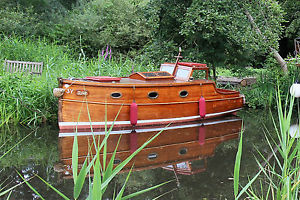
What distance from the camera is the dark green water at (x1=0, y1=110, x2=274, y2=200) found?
3.96m

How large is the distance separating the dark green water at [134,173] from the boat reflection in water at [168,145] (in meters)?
0.17

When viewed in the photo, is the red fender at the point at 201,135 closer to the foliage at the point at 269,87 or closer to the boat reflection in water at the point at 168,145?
the boat reflection in water at the point at 168,145

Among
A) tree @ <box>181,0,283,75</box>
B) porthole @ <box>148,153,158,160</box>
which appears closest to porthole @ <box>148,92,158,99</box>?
porthole @ <box>148,153,158,160</box>

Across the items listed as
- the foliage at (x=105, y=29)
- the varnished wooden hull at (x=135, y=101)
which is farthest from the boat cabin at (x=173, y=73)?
the foliage at (x=105, y=29)

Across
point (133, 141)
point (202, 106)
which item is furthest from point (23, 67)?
point (202, 106)

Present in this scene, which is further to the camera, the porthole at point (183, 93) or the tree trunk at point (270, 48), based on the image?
the tree trunk at point (270, 48)

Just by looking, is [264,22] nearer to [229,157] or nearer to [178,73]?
[178,73]

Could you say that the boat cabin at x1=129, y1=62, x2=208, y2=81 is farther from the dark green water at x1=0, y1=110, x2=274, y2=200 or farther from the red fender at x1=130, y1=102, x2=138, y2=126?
the dark green water at x1=0, y1=110, x2=274, y2=200

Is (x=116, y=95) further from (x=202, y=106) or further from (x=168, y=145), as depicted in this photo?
(x=202, y=106)

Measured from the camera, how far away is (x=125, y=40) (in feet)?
52.4

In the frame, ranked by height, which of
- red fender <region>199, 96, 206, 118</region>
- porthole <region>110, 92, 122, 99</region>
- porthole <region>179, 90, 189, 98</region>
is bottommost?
red fender <region>199, 96, 206, 118</region>

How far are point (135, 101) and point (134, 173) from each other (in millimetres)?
2998

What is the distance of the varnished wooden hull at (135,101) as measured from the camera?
707 cm

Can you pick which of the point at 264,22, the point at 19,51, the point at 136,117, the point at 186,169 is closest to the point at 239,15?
the point at 264,22
